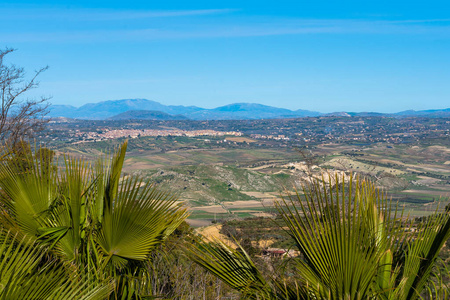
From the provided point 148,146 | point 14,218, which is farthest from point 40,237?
point 148,146

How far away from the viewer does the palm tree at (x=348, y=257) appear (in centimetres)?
257

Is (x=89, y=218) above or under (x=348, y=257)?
under

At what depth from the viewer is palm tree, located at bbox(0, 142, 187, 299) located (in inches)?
148

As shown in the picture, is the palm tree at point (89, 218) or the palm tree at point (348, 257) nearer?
the palm tree at point (348, 257)

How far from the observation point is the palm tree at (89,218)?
3762 millimetres

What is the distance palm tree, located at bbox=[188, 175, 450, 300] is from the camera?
2.57 meters

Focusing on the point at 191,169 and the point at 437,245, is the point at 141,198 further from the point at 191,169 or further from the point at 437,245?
the point at 191,169

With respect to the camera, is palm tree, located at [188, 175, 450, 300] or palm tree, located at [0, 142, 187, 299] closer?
palm tree, located at [188, 175, 450, 300]

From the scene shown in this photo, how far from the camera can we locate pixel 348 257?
255 cm

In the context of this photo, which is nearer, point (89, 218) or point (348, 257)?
point (348, 257)

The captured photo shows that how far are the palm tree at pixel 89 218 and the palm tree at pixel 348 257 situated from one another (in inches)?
31.5

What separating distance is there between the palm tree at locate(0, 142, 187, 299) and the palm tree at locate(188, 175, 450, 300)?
801 mm

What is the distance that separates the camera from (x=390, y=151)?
127 metres

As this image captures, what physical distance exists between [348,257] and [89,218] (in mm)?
2553
